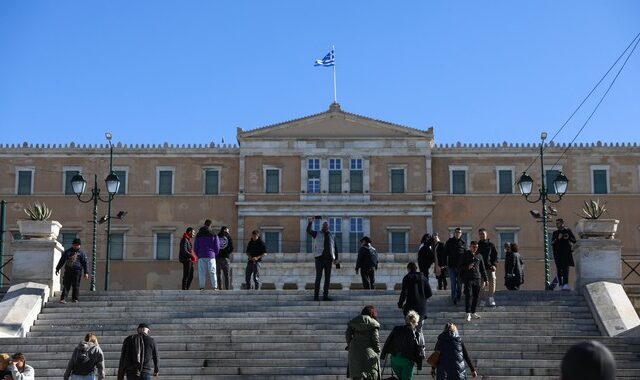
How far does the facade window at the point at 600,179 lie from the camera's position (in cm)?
5250

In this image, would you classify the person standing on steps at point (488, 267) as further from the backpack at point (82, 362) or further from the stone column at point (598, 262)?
the backpack at point (82, 362)

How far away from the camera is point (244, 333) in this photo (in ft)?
57.6

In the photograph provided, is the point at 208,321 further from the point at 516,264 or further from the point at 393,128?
the point at 393,128

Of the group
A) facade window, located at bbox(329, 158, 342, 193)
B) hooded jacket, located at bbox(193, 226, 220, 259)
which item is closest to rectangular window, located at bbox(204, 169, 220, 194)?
facade window, located at bbox(329, 158, 342, 193)

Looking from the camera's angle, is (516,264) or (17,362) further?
(516,264)

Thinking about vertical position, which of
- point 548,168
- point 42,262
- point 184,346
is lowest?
point 184,346

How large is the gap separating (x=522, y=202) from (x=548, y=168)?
6.42ft

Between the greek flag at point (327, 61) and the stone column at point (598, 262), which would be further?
the greek flag at point (327, 61)

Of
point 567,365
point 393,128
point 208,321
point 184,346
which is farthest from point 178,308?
point 393,128

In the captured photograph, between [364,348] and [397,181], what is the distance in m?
39.4

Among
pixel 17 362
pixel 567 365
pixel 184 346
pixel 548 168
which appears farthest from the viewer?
pixel 548 168

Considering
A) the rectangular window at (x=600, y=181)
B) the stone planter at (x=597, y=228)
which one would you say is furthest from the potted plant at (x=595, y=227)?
the rectangular window at (x=600, y=181)

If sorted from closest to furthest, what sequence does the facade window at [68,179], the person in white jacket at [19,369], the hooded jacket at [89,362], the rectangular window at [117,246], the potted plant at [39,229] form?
the person in white jacket at [19,369] → the hooded jacket at [89,362] → the potted plant at [39,229] → the rectangular window at [117,246] → the facade window at [68,179]

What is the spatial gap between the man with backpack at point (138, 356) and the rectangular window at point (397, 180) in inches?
1553
